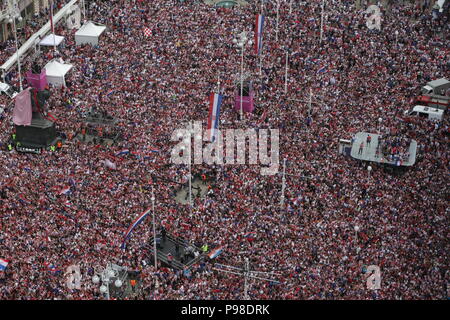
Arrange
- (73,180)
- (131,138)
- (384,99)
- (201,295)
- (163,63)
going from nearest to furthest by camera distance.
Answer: (201,295), (73,180), (131,138), (384,99), (163,63)

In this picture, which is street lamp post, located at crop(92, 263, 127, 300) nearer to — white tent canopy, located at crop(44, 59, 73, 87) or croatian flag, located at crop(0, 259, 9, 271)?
croatian flag, located at crop(0, 259, 9, 271)

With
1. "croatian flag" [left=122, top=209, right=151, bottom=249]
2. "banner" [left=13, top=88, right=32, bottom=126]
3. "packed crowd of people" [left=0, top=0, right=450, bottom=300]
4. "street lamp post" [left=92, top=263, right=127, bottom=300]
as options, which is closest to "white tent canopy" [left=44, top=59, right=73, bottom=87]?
"packed crowd of people" [left=0, top=0, right=450, bottom=300]

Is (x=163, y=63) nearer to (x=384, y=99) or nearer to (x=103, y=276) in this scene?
(x=384, y=99)

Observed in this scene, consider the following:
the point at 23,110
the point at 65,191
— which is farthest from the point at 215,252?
the point at 23,110

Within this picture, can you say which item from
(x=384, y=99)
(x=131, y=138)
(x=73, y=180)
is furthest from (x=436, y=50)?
(x=73, y=180)

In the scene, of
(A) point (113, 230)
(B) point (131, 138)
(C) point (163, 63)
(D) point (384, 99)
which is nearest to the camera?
(A) point (113, 230)
